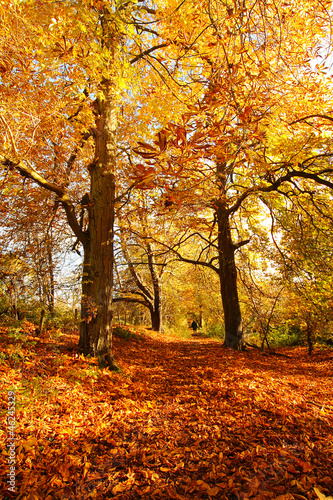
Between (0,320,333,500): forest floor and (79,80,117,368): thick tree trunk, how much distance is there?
371 mm

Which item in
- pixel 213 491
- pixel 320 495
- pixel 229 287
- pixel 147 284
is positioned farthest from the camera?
pixel 147 284

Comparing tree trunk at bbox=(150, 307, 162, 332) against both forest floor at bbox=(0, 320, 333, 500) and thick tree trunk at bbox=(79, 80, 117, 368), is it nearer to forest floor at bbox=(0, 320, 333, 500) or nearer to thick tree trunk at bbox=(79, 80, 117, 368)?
forest floor at bbox=(0, 320, 333, 500)

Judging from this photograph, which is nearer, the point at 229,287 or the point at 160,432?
the point at 160,432

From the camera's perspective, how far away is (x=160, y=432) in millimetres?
2338

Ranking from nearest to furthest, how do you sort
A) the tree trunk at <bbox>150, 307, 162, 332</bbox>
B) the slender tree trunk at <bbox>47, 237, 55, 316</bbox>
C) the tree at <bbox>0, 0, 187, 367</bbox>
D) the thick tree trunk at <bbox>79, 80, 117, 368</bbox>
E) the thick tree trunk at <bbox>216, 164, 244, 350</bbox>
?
the tree at <bbox>0, 0, 187, 367</bbox>
the thick tree trunk at <bbox>79, 80, 117, 368</bbox>
the slender tree trunk at <bbox>47, 237, 55, 316</bbox>
the thick tree trunk at <bbox>216, 164, 244, 350</bbox>
the tree trunk at <bbox>150, 307, 162, 332</bbox>

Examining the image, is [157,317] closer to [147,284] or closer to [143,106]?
[147,284]

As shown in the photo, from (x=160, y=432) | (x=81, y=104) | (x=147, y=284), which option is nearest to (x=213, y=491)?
(x=160, y=432)

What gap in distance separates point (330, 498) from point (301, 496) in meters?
0.16

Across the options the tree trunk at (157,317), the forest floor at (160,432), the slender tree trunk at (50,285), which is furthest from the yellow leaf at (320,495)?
the tree trunk at (157,317)

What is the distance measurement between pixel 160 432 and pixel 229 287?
13.8 feet

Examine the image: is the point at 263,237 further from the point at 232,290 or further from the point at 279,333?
the point at 279,333

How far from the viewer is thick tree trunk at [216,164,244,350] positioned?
6.00 meters

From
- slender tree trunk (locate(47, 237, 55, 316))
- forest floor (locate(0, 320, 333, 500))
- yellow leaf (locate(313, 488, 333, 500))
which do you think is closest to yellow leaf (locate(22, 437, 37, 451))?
forest floor (locate(0, 320, 333, 500))

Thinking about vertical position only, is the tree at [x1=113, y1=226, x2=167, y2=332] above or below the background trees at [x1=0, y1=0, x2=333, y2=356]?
below
